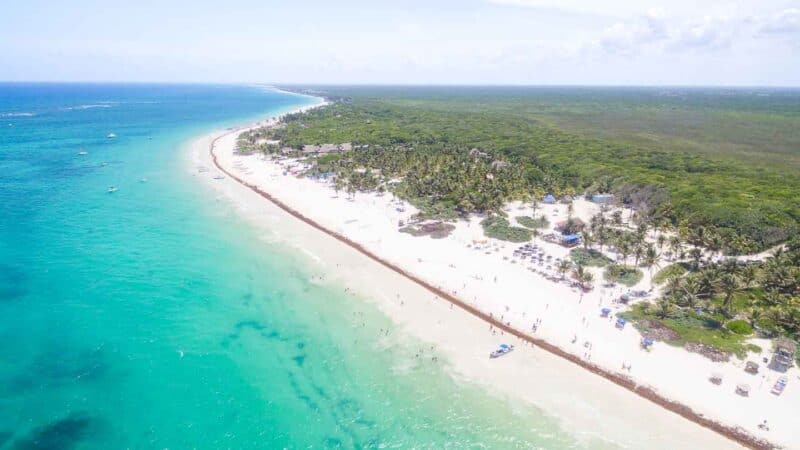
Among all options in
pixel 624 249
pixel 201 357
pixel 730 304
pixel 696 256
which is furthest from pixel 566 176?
pixel 201 357

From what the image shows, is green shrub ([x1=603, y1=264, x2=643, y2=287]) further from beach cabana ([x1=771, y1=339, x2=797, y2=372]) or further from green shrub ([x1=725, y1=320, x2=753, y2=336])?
beach cabana ([x1=771, y1=339, x2=797, y2=372])

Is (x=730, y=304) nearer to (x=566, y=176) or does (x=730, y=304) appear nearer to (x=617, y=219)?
(x=617, y=219)

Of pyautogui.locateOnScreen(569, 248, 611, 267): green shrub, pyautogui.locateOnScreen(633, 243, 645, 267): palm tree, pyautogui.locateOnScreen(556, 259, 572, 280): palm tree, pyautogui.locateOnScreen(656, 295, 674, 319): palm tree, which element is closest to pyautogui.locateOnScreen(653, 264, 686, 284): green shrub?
pyautogui.locateOnScreen(633, 243, 645, 267): palm tree

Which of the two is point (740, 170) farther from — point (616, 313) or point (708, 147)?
point (616, 313)

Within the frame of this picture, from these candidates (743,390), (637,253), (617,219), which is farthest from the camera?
(617,219)

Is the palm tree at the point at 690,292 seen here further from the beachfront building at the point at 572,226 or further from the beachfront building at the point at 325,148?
the beachfront building at the point at 325,148

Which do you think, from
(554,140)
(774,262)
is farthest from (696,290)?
(554,140)
